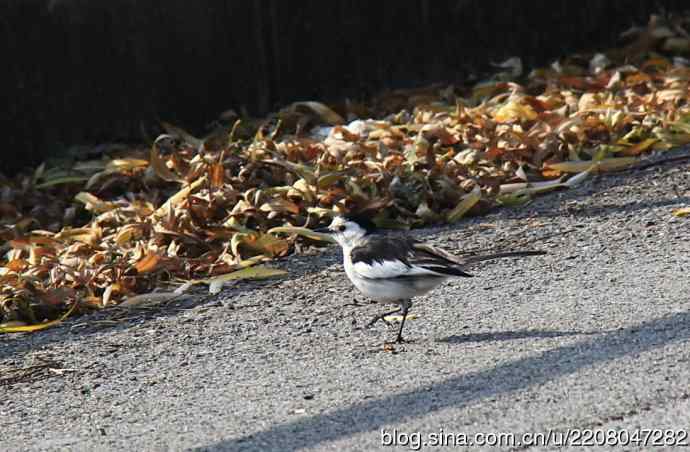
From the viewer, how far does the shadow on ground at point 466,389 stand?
5.79 metres

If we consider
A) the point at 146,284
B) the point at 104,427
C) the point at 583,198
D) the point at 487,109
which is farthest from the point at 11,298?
the point at 487,109

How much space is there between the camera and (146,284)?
8.30m

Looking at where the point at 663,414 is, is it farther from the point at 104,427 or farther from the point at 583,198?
the point at 583,198

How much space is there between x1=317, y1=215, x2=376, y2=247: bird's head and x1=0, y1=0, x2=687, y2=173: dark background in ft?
13.3

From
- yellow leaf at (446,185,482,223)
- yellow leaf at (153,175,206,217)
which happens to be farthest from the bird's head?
yellow leaf at (153,175,206,217)

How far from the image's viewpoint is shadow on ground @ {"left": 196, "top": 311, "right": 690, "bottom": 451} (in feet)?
19.0

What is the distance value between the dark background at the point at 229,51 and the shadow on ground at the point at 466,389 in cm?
582

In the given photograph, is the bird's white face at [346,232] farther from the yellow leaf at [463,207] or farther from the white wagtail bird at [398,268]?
the yellow leaf at [463,207]

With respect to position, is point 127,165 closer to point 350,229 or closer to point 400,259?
point 350,229

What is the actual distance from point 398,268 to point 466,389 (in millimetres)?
1126

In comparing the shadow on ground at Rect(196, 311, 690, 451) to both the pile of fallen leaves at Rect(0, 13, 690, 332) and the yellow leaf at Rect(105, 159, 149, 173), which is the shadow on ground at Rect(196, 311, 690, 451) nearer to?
the pile of fallen leaves at Rect(0, 13, 690, 332)

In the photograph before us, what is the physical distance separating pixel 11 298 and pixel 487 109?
445 centimetres

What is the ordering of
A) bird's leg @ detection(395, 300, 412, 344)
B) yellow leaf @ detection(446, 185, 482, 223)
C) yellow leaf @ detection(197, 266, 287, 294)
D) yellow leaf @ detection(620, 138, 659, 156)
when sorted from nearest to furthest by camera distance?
1. bird's leg @ detection(395, 300, 412, 344)
2. yellow leaf @ detection(197, 266, 287, 294)
3. yellow leaf @ detection(446, 185, 482, 223)
4. yellow leaf @ detection(620, 138, 659, 156)

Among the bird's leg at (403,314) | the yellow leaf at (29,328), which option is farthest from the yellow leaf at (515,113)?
the yellow leaf at (29,328)
